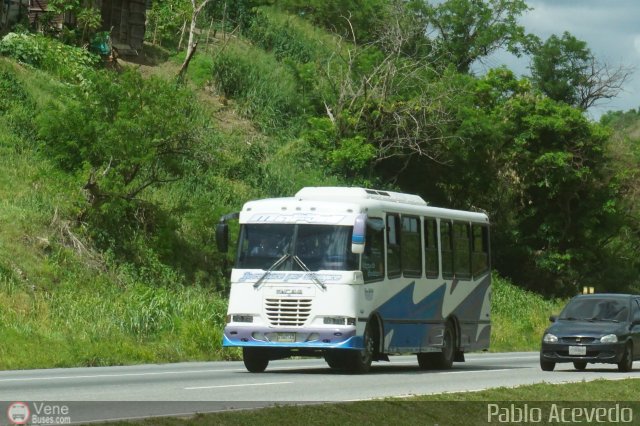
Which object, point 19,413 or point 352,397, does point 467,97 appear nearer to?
point 352,397

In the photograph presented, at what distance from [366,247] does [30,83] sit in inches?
1049

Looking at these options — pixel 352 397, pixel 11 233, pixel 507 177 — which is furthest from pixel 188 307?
pixel 507 177

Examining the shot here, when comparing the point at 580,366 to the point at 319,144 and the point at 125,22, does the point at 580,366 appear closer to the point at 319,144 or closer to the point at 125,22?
the point at 319,144

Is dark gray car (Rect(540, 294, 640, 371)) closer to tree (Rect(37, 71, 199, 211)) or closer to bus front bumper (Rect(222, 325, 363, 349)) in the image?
bus front bumper (Rect(222, 325, 363, 349))

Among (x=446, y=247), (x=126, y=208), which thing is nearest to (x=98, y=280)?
(x=126, y=208)

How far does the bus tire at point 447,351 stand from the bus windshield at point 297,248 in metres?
4.70

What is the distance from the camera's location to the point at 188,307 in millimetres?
33531

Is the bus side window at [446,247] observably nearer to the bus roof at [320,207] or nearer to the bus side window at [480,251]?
the bus side window at [480,251]

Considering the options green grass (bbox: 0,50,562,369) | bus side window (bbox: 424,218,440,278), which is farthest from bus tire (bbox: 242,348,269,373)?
bus side window (bbox: 424,218,440,278)

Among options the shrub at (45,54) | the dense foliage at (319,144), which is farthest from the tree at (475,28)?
the shrub at (45,54)

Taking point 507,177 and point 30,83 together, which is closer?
point 30,83

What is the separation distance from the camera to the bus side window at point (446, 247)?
28391mm

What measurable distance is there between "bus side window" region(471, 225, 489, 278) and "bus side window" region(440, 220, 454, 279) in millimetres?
1448

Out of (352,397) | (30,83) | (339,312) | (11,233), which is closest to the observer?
(352,397)
